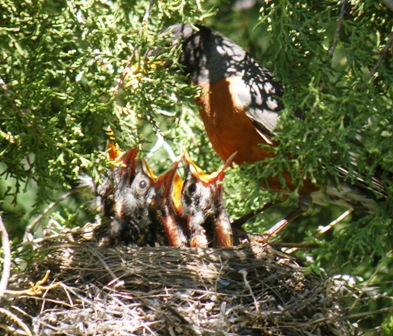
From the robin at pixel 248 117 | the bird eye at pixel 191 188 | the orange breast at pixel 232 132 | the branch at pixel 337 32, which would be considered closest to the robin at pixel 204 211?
the bird eye at pixel 191 188

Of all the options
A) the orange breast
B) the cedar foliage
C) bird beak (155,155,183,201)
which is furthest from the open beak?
the cedar foliage

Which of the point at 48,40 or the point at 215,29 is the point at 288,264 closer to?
the point at 48,40

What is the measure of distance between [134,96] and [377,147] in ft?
3.28

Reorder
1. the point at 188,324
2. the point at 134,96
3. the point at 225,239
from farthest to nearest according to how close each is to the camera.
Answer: the point at 225,239
the point at 134,96
the point at 188,324

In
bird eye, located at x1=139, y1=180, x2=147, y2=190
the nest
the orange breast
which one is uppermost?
the orange breast

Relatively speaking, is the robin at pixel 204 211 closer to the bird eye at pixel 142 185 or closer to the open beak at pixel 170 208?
the open beak at pixel 170 208

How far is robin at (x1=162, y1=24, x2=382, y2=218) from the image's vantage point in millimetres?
4168

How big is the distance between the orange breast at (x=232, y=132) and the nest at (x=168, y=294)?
0.78 m

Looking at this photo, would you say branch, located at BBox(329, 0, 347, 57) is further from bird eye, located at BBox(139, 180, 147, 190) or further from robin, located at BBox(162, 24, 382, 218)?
bird eye, located at BBox(139, 180, 147, 190)

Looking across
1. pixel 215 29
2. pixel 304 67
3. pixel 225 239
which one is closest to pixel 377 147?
pixel 304 67

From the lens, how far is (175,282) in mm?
3287

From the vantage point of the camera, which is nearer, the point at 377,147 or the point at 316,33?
the point at 377,147

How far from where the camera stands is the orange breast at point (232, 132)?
14.1 feet

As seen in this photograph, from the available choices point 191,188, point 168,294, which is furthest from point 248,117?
point 168,294
